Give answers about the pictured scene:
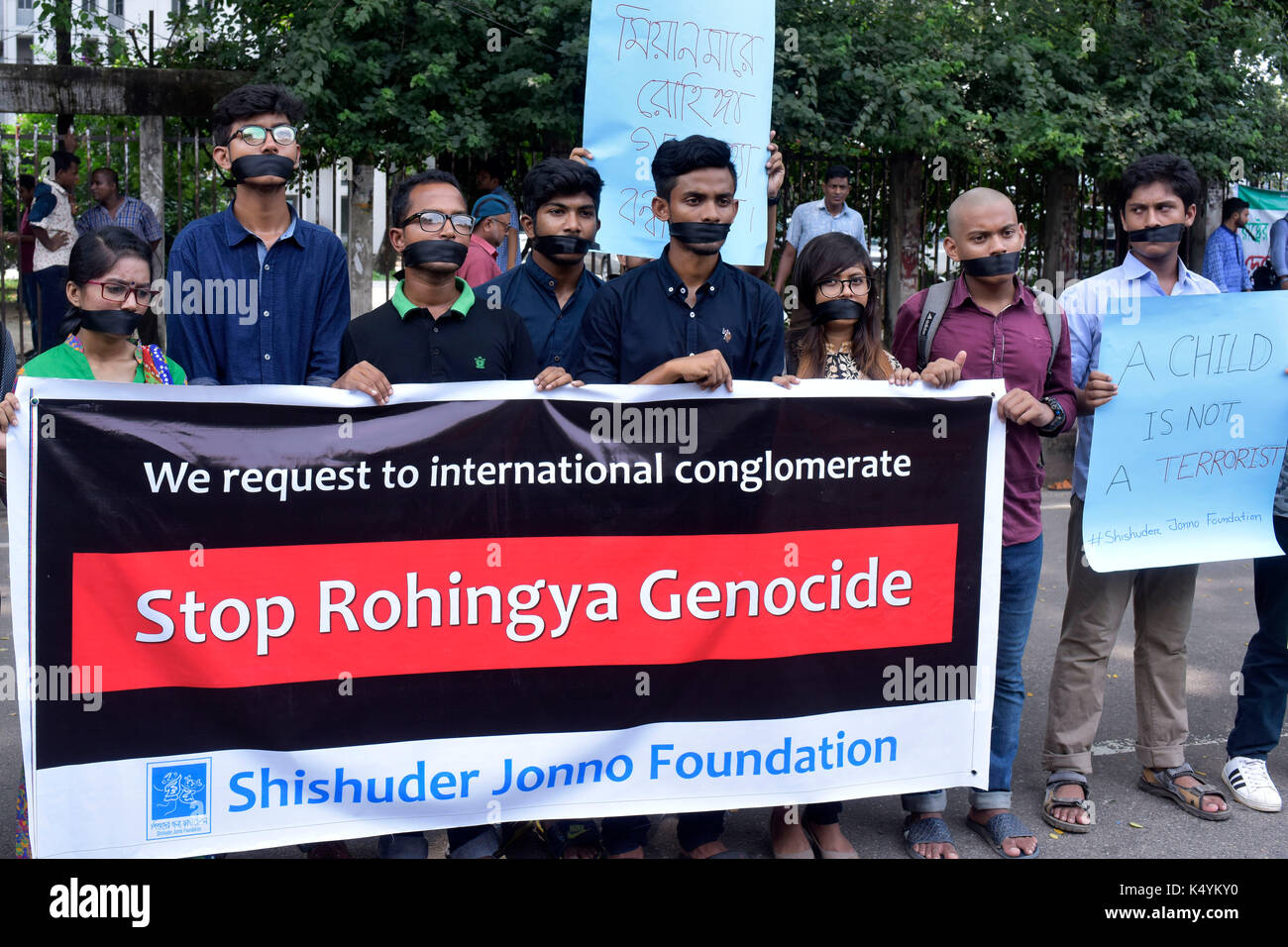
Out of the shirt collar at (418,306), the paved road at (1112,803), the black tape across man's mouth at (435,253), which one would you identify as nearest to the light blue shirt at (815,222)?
the paved road at (1112,803)

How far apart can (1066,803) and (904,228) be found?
8.41 meters

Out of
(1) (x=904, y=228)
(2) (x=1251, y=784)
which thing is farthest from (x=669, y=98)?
(1) (x=904, y=228)

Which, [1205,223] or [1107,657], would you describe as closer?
[1107,657]

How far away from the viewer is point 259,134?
3.77 meters

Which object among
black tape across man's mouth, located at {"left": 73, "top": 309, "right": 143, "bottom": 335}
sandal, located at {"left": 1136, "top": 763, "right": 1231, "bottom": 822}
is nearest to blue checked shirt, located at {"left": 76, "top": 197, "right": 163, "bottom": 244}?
black tape across man's mouth, located at {"left": 73, "top": 309, "right": 143, "bottom": 335}

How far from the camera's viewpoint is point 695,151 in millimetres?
3729

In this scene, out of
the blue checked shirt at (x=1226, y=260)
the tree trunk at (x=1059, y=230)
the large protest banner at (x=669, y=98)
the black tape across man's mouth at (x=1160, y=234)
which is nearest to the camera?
the black tape across man's mouth at (x=1160, y=234)

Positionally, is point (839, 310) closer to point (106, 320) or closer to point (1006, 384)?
point (1006, 384)

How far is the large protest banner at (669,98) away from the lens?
5129 mm

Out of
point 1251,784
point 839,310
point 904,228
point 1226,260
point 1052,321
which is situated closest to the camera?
point 839,310

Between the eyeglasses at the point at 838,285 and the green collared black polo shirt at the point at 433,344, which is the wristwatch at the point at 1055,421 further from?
the green collared black polo shirt at the point at 433,344

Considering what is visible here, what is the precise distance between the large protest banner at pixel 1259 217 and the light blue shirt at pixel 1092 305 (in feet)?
34.6
